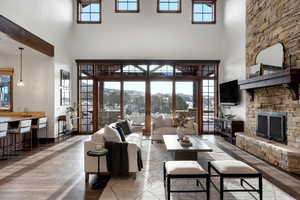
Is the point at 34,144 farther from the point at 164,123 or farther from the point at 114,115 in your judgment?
the point at 164,123

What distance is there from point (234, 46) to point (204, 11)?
2.32 meters

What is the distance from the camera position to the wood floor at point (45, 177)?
124 inches

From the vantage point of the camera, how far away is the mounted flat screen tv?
702 centimetres

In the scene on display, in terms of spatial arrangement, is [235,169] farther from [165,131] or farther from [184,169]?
[165,131]

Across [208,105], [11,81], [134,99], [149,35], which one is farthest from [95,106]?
[208,105]

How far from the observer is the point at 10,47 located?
235 inches

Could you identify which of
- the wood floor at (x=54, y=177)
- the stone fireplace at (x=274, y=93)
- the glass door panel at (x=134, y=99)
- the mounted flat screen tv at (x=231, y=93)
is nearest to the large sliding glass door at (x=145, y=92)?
the glass door panel at (x=134, y=99)

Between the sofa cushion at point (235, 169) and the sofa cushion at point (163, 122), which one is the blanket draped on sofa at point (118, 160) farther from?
the sofa cushion at point (163, 122)

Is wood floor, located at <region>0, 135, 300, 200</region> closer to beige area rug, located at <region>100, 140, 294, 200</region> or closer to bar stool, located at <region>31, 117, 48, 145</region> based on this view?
beige area rug, located at <region>100, 140, 294, 200</region>

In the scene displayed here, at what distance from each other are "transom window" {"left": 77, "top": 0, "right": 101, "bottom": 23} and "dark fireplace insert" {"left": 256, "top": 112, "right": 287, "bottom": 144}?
Result: 6.99 meters

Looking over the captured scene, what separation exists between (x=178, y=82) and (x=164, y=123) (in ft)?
7.46

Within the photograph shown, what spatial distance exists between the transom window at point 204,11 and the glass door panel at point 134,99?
11.5 feet

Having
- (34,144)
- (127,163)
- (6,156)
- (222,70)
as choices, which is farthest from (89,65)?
(127,163)

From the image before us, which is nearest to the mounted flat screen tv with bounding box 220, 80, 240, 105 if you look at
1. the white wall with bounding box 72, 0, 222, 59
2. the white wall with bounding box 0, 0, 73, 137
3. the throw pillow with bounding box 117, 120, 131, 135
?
the white wall with bounding box 72, 0, 222, 59
